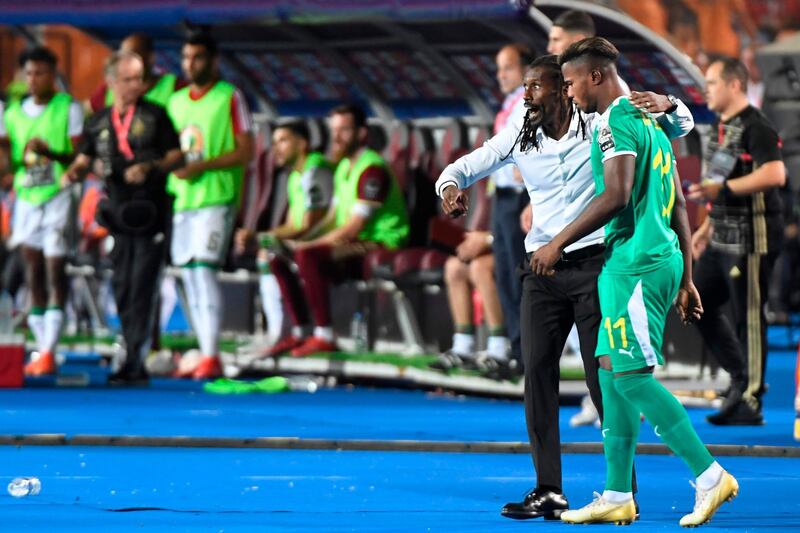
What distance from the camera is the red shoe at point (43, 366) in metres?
14.9

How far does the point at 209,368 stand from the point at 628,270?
312 inches

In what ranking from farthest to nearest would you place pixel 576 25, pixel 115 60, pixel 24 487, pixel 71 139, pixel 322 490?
pixel 71 139
pixel 115 60
pixel 576 25
pixel 322 490
pixel 24 487

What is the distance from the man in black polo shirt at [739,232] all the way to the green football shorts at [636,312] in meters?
4.04

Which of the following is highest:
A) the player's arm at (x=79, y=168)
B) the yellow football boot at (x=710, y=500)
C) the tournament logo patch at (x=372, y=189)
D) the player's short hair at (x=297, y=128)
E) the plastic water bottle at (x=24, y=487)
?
the player's short hair at (x=297, y=128)

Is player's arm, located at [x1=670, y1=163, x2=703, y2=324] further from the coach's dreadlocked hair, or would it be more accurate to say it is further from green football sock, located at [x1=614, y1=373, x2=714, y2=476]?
the coach's dreadlocked hair

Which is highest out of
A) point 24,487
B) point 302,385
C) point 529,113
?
point 529,113

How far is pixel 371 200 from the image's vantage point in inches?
558

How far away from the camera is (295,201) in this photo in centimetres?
1531

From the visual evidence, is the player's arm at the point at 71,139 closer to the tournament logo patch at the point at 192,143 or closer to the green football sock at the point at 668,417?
the tournament logo patch at the point at 192,143

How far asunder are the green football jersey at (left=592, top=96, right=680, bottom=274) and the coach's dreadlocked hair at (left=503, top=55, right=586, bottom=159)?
378 mm

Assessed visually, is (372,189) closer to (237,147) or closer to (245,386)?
(237,147)

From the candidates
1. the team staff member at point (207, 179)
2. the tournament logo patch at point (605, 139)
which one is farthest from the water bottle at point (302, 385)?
the tournament logo patch at point (605, 139)

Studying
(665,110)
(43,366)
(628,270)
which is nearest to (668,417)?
(628,270)

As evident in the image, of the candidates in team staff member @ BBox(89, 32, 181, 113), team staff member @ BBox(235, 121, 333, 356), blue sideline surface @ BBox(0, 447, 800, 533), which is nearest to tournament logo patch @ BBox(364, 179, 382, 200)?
team staff member @ BBox(235, 121, 333, 356)
